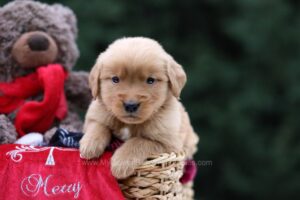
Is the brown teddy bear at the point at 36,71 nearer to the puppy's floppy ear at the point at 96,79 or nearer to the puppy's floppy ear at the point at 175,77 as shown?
the puppy's floppy ear at the point at 96,79

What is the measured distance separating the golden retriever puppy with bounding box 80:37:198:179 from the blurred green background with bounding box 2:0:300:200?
2.08 m

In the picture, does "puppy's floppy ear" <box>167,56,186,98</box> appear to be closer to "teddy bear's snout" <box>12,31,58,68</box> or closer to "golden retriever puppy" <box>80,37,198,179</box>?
"golden retriever puppy" <box>80,37,198,179</box>

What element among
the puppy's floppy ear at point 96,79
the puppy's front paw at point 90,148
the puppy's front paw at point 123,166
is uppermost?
the puppy's floppy ear at point 96,79

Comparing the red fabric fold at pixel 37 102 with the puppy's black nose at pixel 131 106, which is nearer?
the puppy's black nose at pixel 131 106

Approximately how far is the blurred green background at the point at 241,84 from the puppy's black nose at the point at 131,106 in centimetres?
223

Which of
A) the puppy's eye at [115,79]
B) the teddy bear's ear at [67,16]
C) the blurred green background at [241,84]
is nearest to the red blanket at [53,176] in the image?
the puppy's eye at [115,79]

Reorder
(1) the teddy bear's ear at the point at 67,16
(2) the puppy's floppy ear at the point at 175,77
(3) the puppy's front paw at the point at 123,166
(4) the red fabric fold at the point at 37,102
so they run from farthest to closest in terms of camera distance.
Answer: (1) the teddy bear's ear at the point at 67,16
(4) the red fabric fold at the point at 37,102
(2) the puppy's floppy ear at the point at 175,77
(3) the puppy's front paw at the point at 123,166

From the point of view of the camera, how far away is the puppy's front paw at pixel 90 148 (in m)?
1.79

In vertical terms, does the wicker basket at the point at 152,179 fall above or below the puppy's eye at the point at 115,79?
below

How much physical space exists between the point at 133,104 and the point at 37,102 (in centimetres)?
54

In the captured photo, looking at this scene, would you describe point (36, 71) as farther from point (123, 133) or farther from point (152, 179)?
point (152, 179)

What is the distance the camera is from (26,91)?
2223 mm

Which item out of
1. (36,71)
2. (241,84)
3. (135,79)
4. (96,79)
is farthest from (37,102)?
(241,84)

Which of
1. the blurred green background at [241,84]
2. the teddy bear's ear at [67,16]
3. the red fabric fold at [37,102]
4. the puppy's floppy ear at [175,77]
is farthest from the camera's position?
the blurred green background at [241,84]
